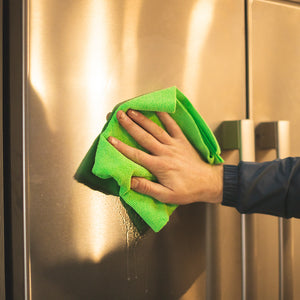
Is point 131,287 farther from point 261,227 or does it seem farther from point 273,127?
point 273,127

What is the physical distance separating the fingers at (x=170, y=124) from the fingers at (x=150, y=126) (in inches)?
0.4

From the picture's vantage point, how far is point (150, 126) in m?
0.55

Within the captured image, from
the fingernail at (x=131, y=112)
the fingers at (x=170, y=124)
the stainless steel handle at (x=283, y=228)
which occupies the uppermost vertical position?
the fingernail at (x=131, y=112)

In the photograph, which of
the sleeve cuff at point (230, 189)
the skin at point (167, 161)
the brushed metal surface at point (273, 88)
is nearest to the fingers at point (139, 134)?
the skin at point (167, 161)

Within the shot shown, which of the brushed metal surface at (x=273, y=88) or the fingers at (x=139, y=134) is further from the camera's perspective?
the brushed metal surface at (x=273, y=88)

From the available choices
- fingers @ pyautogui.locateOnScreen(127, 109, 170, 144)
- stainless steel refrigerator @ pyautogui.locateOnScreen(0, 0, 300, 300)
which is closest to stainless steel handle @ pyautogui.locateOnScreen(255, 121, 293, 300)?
stainless steel refrigerator @ pyautogui.locateOnScreen(0, 0, 300, 300)

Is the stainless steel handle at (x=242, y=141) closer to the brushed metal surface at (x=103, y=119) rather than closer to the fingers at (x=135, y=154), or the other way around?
the brushed metal surface at (x=103, y=119)

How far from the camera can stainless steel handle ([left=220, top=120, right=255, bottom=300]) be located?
2.11 ft

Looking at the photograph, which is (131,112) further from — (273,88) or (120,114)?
(273,88)

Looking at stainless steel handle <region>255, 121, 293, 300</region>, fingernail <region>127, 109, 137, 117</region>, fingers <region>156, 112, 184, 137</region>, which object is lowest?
stainless steel handle <region>255, 121, 293, 300</region>

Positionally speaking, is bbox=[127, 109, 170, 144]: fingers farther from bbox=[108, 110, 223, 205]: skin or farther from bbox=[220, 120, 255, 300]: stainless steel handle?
bbox=[220, 120, 255, 300]: stainless steel handle

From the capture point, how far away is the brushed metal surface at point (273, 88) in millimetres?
695

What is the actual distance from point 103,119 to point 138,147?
2.9 inches

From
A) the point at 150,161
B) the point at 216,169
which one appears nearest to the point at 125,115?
the point at 150,161
